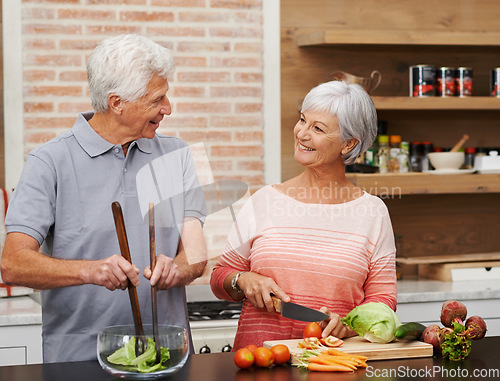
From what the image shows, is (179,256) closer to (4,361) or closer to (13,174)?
(4,361)

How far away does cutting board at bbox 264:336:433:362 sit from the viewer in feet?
→ 5.50

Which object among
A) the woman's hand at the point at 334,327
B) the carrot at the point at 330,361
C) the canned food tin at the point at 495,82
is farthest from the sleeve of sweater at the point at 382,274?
the canned food tin at the point at 495,82

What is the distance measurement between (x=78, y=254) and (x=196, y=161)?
434 millimetres

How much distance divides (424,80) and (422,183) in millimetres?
476

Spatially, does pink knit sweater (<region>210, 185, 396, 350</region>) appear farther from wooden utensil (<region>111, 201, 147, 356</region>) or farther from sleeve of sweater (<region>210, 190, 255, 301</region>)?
wooden utensil (<region>111, 201, 147, 356</region>)

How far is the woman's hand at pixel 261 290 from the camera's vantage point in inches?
73.1

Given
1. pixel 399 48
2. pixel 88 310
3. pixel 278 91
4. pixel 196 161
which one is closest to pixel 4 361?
pixel 88 310

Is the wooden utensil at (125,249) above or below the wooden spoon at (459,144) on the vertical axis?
below

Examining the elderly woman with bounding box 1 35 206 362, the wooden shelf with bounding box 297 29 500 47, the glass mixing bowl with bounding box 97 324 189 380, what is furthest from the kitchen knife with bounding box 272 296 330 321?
the wooden shelf with bounding box 297 29 500 47

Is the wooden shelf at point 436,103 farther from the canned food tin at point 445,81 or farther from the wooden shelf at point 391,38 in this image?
the wooden shelf at point 391,38

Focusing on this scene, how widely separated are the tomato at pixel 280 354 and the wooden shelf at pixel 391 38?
Result: 1.89 m

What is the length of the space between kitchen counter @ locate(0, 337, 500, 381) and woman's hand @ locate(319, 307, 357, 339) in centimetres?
15

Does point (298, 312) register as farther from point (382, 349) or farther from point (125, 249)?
point (125, 249)

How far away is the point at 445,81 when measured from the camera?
3365 millimetres
